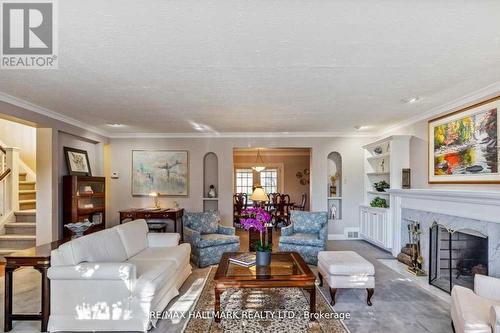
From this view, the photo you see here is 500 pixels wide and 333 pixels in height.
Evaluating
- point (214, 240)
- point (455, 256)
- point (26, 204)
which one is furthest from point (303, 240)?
point (26, 204)

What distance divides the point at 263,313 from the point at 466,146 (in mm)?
3372

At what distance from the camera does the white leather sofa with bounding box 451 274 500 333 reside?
211cm

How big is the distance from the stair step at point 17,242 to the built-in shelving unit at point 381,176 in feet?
20.5

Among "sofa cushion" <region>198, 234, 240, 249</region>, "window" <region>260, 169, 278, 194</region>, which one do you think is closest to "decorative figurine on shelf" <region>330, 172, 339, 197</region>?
"sofa cushion" <region>198, 234, 240, 249</region>

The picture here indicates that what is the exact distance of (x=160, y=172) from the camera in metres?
6.78

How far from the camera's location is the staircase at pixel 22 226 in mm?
5129

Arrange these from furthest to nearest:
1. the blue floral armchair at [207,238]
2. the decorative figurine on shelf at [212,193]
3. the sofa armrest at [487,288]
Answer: the decorative figurine on shelf at [212,193], the blue floral armchair at [207,238], the sofa armrest at [487,288]

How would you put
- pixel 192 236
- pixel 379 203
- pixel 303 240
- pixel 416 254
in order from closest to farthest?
pixel 416 254, pixel 192 236, pixel 303 240, pixel 379 203

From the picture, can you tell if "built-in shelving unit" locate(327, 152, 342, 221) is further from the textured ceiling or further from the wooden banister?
the wooden banister

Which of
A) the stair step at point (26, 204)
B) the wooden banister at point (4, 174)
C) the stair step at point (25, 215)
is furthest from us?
the stair step at point (26, 204)

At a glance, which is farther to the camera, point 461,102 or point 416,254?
point 416,254

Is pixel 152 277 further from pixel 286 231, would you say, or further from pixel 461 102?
pixel 461 102

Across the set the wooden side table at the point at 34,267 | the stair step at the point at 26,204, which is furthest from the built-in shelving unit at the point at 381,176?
the stair step at the point at 26,204

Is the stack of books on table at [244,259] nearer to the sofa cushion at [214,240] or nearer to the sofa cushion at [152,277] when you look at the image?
the sofa cushion at [152,277]
